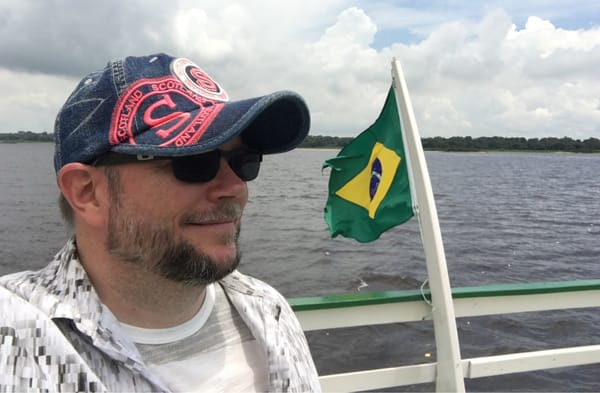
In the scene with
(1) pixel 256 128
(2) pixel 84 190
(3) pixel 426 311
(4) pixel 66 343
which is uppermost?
(1) pixel 256 128

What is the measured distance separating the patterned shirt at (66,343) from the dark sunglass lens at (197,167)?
13.3 inches

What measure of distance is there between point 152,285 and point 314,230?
52.1ft

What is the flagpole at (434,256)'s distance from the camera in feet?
8.22

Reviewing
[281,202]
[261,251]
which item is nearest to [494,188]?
[281,202]

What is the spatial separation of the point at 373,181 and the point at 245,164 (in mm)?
2095

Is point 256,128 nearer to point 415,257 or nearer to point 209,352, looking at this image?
point 209,352

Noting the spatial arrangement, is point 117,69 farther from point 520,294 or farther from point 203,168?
point 520,294

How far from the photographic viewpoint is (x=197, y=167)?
45.5 inches

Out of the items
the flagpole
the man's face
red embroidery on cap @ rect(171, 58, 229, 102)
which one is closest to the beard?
the man's face

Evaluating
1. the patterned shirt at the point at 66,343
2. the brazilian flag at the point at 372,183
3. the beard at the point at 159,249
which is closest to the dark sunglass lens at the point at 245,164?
the beard at the point at 159,249

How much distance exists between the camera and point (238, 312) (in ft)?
4.67

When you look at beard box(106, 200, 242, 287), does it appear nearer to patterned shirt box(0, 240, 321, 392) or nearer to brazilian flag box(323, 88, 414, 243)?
patterned shirt box(0, 240, 321, 392)

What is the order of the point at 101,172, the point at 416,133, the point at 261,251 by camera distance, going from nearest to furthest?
the point at 101,172 < the point at 416,133 < the point at 261,251

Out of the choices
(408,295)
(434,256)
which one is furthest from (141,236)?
(408,295)
